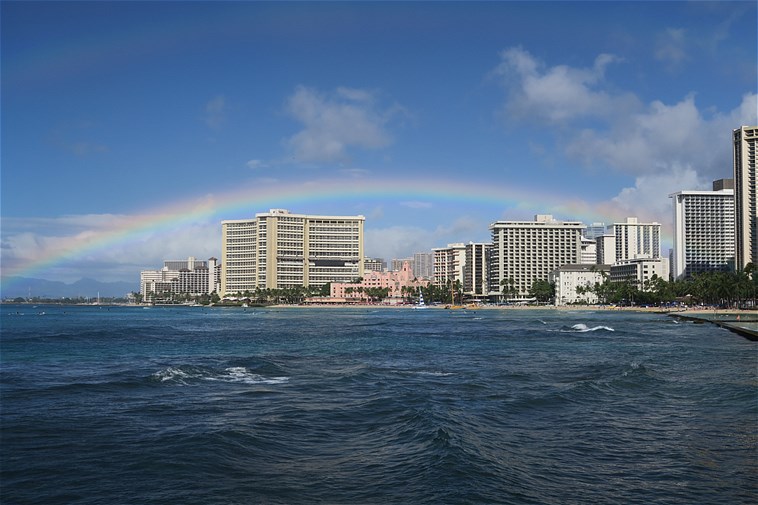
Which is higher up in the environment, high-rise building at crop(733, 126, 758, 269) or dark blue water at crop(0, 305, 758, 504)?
high-rise building at crop(733, 126, 758, 269)

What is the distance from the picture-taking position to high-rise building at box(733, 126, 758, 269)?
593ft

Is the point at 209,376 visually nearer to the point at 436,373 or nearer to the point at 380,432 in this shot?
the point at 436,373

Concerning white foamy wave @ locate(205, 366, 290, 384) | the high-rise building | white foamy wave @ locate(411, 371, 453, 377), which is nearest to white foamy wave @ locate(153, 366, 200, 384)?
white foamy wave @ locate(205, 366, 290, 384)

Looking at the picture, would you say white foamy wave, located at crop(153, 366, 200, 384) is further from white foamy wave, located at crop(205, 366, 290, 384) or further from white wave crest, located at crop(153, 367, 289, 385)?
white foamy wave, located at crop(205, 366, 290, 384)

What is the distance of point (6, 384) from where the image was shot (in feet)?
92.0

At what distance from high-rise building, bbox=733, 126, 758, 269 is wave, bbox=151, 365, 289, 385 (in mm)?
176753

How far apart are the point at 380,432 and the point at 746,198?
7548 inches

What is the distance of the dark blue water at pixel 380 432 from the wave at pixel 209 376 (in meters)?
0.14

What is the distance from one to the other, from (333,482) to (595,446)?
7366mm

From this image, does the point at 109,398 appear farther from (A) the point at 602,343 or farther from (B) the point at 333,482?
(A) the point at 602,343

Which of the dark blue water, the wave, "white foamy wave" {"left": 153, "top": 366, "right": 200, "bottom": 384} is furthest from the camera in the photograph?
"white foamy wave" {"left": 153, "top": 366, "right": 200, "bottom": 384}

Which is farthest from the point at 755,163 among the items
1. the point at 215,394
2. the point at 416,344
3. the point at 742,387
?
the point at 215,394

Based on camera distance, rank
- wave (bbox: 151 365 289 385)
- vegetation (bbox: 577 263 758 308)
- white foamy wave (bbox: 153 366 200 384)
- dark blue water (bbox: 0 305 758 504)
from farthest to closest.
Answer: vegetation (bbox: 577 263 758 308) → white foamy wave (bbox: 153 366 200 384) → wave (bbox: 151 365 289 385) → dark blue water (bbox: 0 305 758 504)

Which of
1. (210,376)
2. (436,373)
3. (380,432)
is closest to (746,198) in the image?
(436,373)
